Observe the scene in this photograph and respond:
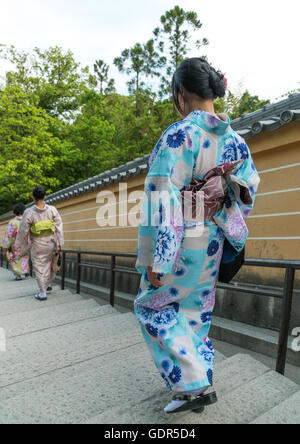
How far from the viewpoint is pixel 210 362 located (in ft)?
6.10

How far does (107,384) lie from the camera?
7.59ft

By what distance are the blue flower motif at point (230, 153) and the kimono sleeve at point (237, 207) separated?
0.08 ft

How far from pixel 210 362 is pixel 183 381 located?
0.69ft

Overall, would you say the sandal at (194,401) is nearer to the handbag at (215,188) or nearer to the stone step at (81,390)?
the stone step at (81,390)

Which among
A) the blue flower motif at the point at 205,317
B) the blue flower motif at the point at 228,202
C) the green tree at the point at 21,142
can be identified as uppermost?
the green tree at the point at 21,142

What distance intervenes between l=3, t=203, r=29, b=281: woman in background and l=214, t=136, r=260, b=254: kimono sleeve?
311 inches

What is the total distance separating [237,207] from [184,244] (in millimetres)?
364

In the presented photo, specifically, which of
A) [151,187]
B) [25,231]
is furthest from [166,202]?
[25,231]

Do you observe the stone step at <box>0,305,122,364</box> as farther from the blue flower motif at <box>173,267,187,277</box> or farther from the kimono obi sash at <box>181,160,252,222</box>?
the kimono obi sash at <box>181,160,252,222</box>

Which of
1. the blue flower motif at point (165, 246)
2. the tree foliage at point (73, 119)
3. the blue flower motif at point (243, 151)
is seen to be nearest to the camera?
the blue flower motif at point (165, 246)

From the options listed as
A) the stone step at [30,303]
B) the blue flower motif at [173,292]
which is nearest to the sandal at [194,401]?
the blue flower motif at [173,292]

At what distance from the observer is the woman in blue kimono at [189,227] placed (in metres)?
1.73

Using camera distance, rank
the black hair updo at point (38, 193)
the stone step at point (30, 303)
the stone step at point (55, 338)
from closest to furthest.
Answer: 1. the stone step at point (55, 338)
2. the stone step at point (30, 303)
3. the black hair updo at point (38, 193)

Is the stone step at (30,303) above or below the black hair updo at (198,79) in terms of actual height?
below
